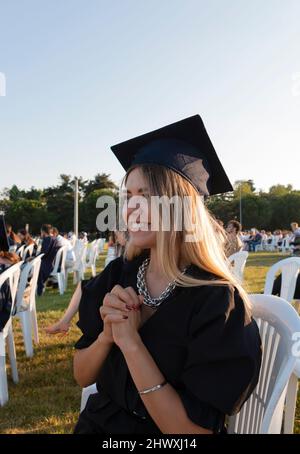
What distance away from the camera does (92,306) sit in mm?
1624

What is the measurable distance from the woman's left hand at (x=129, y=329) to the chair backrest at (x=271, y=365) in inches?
18.7

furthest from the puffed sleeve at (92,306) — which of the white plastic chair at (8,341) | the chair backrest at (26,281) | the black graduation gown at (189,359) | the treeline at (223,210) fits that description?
the treeline at (223,210)

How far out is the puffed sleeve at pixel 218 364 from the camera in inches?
48.6

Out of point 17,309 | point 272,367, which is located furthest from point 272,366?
point 17,309

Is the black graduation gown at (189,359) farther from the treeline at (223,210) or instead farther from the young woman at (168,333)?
the treeline at (223,210)

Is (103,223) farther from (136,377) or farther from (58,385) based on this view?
(58,385)

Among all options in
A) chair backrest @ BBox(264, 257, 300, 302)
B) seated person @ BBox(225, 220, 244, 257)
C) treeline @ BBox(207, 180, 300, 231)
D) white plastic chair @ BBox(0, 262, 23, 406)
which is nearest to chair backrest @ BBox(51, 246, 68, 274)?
seated person @ BBox(225, 220, 244, 257)

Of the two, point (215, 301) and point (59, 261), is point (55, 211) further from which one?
point (215, 301)

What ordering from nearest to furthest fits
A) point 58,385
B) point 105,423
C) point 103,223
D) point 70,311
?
1. point 105,423
2. point 103,223
3. point 58,385
4. point 70,311

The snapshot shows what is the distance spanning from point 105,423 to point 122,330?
392 millimetres

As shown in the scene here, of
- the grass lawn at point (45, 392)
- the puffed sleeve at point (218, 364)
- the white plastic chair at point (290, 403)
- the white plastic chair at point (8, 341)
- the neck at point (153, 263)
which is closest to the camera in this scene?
the puffed sleeve at point (218, 364)

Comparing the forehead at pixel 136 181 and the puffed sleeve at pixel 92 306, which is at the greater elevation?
the forehead at pixel 136 181
